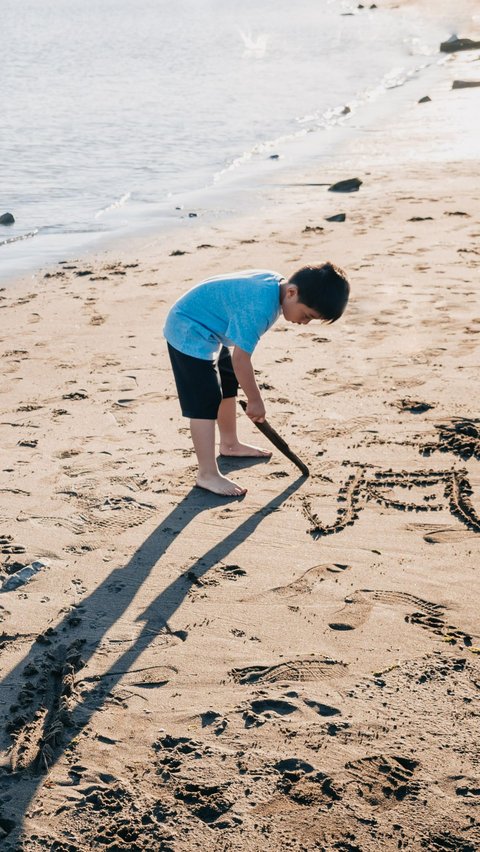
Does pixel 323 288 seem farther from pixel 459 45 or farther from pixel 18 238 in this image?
pixel 459 45

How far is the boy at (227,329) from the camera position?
136 inches

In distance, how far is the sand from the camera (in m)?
2.30

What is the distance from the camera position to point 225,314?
12.3 ft

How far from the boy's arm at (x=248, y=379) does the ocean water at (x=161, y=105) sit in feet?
15.7

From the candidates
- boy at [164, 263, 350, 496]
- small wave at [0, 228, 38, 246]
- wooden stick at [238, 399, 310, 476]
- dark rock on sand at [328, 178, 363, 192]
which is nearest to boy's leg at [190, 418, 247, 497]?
boy at [164, 263, 350, 496]

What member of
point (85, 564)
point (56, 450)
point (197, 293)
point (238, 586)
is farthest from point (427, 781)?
point (56, 450)

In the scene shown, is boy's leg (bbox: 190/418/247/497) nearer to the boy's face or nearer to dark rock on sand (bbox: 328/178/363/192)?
the boy's face

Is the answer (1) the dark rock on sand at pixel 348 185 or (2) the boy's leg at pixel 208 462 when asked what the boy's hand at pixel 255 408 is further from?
(1) the dark rock on sand at pixel 348 185

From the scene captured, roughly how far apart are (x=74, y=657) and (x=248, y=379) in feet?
4.35

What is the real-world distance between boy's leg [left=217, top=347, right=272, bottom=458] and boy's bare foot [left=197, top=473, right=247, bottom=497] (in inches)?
13.4

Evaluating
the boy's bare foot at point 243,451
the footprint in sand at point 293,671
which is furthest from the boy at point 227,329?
the footprint in sand at point 293,671

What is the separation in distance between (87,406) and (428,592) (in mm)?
2380

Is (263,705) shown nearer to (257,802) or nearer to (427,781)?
(257,802)

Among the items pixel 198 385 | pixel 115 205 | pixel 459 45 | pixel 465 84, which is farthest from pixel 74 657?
pixel 459 45
